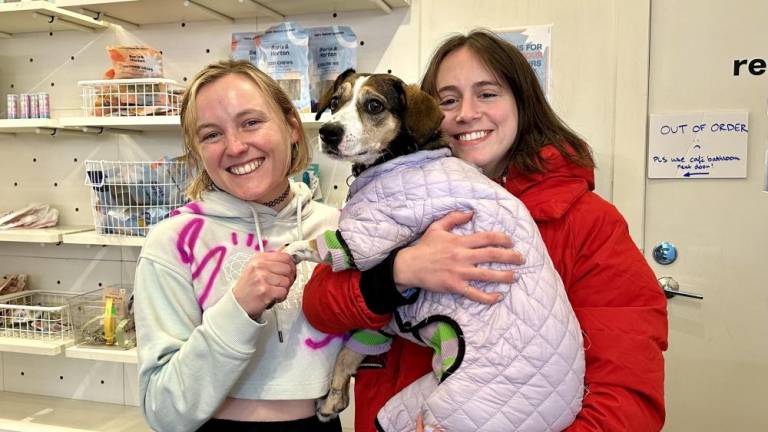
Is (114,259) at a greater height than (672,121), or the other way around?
(672,121)

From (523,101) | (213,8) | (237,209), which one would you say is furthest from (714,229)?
(213,8)

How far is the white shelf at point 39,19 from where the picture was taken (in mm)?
2109

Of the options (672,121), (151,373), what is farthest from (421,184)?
(672,121)

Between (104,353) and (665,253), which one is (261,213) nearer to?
(104,353)

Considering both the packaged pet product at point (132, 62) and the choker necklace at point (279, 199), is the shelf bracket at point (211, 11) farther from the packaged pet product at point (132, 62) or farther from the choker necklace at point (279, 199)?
the choker necklace at point (279, 199)

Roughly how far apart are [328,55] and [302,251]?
1.07 meters

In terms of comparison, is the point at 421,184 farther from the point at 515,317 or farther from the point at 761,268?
the point at 761,268

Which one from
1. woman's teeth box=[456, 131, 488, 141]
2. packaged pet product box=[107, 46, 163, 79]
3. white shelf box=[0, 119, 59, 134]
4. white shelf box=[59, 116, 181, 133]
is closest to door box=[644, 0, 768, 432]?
woman's teeth box=[456, 131, 488, 141]

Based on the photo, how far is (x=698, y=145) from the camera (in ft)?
6.33

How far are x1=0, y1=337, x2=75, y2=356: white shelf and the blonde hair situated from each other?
4.09 feet

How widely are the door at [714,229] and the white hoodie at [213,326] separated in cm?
134

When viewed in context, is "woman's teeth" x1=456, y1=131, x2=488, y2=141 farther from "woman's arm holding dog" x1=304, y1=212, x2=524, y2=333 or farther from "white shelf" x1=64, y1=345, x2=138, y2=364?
"white shelf" x1=64, y1=345, x2=138, y2=364

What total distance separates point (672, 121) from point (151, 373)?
5.64ft

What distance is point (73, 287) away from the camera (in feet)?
8.20
